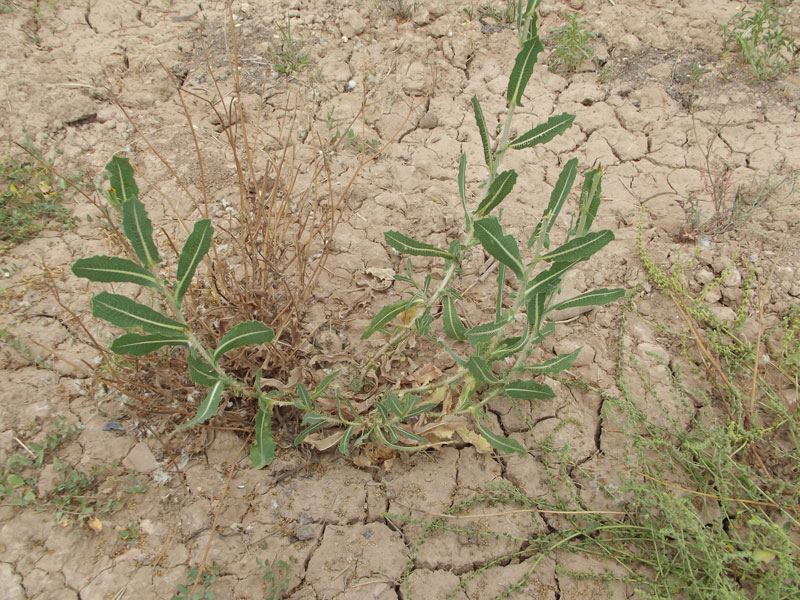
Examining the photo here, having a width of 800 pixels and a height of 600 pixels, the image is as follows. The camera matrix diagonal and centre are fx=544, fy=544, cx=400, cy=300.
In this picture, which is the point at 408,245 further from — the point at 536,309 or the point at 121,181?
the point at 121,181

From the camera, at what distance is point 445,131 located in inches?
131

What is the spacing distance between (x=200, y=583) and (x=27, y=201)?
2.09 meters

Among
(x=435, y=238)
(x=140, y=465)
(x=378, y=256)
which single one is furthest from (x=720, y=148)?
(x=140, y=465)

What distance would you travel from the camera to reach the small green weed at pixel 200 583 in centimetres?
169

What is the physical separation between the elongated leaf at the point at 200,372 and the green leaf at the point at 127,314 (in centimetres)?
10

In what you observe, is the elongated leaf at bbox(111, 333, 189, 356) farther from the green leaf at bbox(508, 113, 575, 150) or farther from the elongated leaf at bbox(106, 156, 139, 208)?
the green leaf at bbox(508, 113, 575, 150)

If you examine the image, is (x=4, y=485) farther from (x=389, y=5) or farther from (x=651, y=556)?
(x=389, y=5)

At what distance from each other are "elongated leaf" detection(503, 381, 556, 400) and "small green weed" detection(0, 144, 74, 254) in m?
2.26

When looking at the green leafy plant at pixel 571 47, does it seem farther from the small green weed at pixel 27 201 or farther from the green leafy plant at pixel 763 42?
the small green weed at pixel 27 201

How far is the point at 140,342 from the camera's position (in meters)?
1.52

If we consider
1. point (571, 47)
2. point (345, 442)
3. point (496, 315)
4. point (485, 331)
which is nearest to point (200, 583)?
point (345, 442)

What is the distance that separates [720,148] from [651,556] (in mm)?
2425

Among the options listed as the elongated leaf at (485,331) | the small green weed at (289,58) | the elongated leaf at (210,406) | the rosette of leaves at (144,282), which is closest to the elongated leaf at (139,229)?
the rosette of leaves at (144,282)

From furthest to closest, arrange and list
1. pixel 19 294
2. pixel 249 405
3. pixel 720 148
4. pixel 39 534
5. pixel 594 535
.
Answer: pixel 720 148 < pixel 19 294 < pixel 249 405 < pixel 594 535 < pixel 39 534
